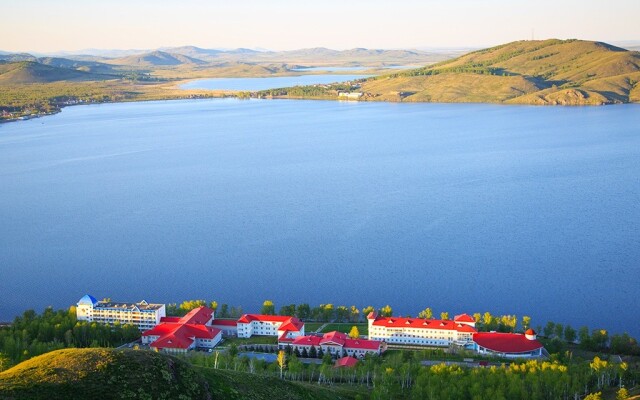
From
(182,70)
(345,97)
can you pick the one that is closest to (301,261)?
(345,97)

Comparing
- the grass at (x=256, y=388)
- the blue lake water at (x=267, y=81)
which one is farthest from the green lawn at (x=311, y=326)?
the blue lake water at (x=267, y=81)

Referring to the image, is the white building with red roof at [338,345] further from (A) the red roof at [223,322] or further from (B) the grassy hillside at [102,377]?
(B) the grassy hillside at [102,377]

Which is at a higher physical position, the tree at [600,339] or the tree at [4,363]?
the tree at [4,363]

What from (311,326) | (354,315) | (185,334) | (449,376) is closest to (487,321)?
(354,315)

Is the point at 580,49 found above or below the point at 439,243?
above

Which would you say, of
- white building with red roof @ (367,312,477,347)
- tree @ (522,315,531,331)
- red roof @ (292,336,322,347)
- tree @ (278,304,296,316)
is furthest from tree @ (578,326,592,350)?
tree @ (278,304,296,316)

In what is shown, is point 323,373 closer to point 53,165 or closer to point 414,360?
point 414,360

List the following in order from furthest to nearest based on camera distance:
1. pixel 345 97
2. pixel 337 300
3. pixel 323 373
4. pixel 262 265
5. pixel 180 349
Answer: pixel 345 97, pixel 262 265, pixel 337 300, pixel 180 349, pixel 323 373
